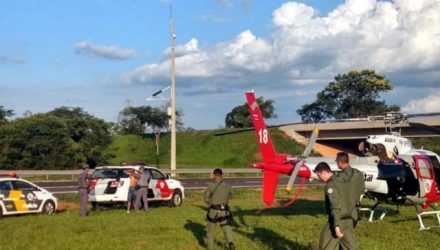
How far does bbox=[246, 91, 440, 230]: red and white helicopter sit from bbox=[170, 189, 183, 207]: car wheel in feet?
25.1

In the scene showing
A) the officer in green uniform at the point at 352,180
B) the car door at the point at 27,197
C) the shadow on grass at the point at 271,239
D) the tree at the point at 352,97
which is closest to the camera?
the officer in green uniform at the point at 352,180

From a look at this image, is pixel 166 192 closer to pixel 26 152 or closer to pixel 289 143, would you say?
pixel 26 152

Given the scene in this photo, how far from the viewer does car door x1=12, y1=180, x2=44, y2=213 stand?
18859 mm

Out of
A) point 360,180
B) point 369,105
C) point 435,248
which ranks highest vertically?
point 369,105

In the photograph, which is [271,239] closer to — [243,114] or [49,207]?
[49,207]

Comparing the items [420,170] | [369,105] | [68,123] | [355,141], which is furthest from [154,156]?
[420,170]

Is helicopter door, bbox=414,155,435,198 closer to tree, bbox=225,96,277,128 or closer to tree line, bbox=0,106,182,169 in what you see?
tree line, bbox=0,106,182,169

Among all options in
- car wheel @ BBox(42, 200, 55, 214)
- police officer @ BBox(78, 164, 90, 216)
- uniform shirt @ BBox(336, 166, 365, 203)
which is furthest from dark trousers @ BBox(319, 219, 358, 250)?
car wheel @ BBox(42, 200, 55, 214)

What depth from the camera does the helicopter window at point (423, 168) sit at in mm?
16641

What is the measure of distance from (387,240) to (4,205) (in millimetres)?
11780

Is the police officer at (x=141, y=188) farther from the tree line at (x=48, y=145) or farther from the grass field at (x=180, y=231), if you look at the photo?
the tree line at (x=48, y=145)

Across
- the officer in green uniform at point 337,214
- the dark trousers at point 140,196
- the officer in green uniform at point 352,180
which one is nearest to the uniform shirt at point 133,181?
the dark trousers at point 140,196

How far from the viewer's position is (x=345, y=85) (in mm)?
106000

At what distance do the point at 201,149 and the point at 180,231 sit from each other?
57.2 metres
